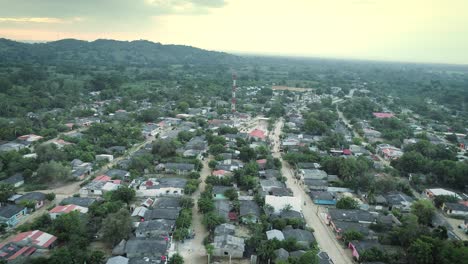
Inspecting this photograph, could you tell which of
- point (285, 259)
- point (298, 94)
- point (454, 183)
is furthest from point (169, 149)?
point (298, 94)

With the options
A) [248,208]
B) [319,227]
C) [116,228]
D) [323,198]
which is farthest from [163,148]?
[319,227]

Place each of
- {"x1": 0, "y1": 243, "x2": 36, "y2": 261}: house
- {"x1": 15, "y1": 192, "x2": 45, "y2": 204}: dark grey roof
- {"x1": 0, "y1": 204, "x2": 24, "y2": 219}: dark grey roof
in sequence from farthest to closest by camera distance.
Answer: {"x1": 15, "y1": 192, "x2": 45, "y2": 204}: dark grey roof, {"x1": 0, "y1": 204, "x2": 24, "y2": 219}: dark grey roof, {"x1": 0, "y1": 243, "x2": 36, "y2": 261}: house

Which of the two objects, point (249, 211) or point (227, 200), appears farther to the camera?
point (227, 200)

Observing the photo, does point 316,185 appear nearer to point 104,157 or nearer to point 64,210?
point 64,210

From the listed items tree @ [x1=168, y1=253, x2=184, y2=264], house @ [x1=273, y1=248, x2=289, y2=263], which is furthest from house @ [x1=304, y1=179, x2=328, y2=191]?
tree @ [x1=168, y1=253, x2=184, y2=264]

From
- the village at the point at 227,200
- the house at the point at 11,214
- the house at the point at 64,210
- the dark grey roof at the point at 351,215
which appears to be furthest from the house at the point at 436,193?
the house at the point at 11,214

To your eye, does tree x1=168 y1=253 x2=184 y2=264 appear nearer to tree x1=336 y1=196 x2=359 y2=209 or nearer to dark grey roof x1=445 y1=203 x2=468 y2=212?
tree x1=336 y1=196 x2=359 y2=209
